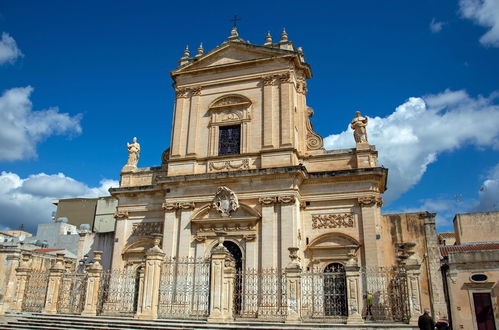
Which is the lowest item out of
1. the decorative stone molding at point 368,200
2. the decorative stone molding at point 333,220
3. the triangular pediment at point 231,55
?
the decorative stone molding at point 333,220

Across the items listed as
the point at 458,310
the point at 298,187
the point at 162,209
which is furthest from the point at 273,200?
the point at 458,310

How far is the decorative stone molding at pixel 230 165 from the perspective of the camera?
61.8 ft

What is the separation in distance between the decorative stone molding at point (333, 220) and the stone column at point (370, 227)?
0.53 metres

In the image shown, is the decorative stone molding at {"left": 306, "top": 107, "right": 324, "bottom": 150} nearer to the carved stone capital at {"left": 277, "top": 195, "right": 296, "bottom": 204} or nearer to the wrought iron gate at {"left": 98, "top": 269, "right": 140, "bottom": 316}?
the carved stone capital at {"left": 277, "top": 195, "right": 296, "bottom": 204}

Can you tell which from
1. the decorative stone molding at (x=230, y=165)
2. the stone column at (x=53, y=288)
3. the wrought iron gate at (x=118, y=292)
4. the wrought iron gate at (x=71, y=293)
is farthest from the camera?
the decorative stone molding at (x=230, y=165)

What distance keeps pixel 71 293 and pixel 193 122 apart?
916 cm

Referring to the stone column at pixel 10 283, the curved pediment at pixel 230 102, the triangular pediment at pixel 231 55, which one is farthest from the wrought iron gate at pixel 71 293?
the triangular pediment at pixel 231 55

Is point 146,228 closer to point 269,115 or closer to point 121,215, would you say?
point 121,215

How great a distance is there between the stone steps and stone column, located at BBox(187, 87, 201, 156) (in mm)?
8910

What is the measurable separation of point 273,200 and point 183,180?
158 inches

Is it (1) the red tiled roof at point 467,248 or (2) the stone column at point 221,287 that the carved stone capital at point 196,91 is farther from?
(1) the red tiled roof at point 467,248

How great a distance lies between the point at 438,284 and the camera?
18.2 metres

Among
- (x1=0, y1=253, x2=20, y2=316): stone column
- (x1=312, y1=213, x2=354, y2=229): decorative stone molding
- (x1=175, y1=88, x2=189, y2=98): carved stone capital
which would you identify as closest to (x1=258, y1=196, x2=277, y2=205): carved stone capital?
(x1=312, y1=213, x2=354, y2=229): decorative stone molding

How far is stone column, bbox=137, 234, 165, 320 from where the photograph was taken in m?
12.1
